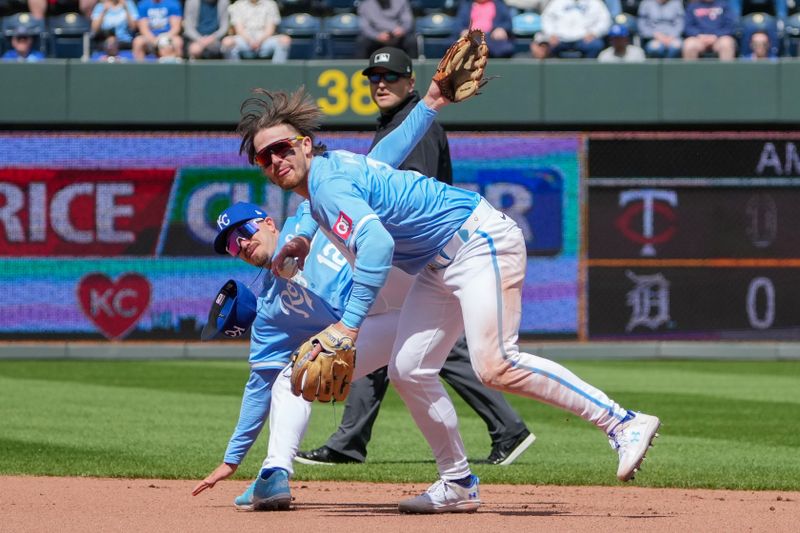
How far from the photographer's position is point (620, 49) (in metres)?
19.2

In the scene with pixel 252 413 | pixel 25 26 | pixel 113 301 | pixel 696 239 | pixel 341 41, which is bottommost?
pixel 113 301

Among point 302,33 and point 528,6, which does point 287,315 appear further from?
point 528,6

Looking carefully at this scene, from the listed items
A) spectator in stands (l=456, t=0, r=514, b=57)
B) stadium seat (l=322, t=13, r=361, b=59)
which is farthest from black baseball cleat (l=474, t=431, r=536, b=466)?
stadium seat (l=322, t=13, r=361, b=59)

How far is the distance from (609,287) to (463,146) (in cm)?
263

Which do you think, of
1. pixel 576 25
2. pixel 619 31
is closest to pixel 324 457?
pixel 619 31

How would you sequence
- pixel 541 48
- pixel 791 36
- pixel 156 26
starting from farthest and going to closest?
pixel 791 36 → pixel 156 26 → pixel 541 48

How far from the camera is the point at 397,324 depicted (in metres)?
6.33

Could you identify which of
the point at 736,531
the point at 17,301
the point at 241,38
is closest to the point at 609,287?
the point at 241,38

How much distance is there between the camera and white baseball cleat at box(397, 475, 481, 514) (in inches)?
245

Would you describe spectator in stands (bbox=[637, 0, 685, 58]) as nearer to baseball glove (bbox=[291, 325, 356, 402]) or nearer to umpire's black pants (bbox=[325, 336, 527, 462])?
umpire's black pants (bbox=[325, 336, 527, 462])

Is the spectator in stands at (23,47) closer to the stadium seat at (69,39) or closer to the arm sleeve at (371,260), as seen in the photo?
the stadium seat at (69,39)

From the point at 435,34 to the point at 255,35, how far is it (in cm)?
241

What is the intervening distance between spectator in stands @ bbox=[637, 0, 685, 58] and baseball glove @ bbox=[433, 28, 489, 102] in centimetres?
1389

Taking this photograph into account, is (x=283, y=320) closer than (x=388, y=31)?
Yes
